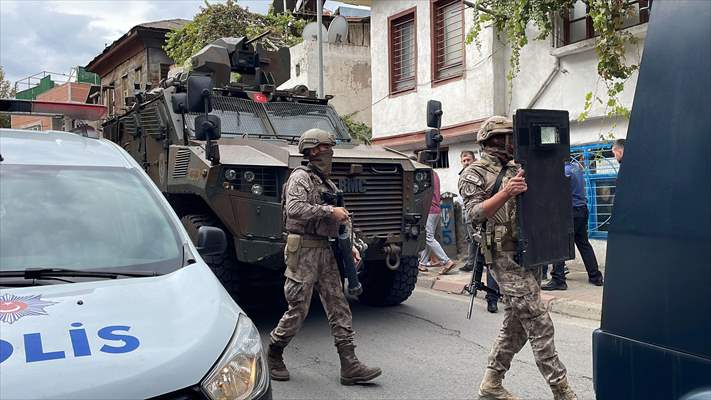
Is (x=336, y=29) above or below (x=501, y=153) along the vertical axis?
above

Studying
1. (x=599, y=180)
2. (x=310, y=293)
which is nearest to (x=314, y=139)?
(x=310, y=293)

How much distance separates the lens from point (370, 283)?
7.26 meters

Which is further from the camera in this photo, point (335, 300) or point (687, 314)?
point (335, 300)

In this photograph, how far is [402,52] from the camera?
44.8ft

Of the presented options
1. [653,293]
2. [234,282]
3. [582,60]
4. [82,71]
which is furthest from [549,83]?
[82,71]

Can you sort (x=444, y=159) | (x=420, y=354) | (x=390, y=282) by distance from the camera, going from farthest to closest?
(x=444, y=159) < (x=390, y=282) < (x=420, y=354)

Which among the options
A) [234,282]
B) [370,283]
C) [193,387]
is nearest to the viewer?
[193,387]

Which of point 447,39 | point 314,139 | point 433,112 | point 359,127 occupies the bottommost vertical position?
point 314,139

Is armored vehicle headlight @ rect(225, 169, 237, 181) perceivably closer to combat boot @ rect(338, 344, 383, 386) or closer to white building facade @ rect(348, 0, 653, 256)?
combat boot @ rect(338, 344, 383, 386)

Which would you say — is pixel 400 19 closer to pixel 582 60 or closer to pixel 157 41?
pixel 582 60

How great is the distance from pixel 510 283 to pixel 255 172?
275cm

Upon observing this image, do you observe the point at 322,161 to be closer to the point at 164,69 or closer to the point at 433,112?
the point at 433,112

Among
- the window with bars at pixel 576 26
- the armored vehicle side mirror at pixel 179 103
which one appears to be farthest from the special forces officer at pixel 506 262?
the window with bars at pixel 576 26

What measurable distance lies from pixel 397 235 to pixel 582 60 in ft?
16.5
